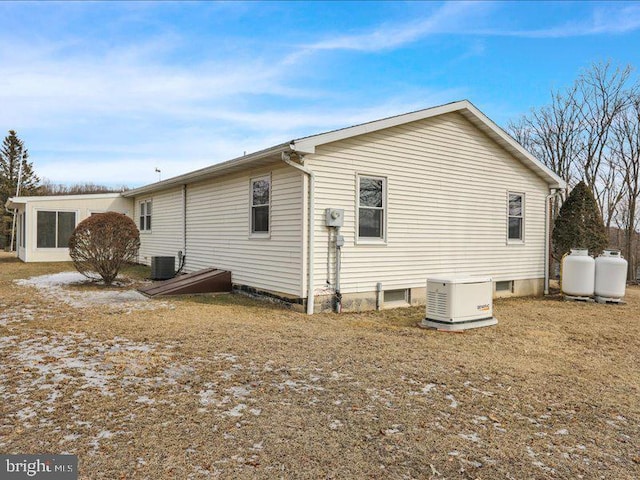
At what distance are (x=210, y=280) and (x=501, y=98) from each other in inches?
668

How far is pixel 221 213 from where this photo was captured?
10.5 meters

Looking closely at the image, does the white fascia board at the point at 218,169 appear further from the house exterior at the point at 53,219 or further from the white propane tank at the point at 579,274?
the white propane tank at the point at 579,274

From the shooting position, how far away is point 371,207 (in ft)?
27.8

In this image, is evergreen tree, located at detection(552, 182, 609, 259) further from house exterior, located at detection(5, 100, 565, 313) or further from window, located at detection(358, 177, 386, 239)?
window, located at detection(358, 177, 386, 239)

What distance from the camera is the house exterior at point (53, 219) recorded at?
1659cm

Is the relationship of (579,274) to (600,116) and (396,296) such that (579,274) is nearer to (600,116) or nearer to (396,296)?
(396,296)

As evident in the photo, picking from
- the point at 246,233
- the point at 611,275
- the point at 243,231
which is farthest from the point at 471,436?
the point at 611,275

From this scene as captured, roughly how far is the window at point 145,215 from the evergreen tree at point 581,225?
13.6 m

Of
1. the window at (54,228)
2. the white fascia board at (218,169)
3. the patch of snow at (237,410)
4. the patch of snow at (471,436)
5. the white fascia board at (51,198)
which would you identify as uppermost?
the white fascia board at (218,169)

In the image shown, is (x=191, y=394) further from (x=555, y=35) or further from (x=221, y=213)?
(x=555, y=35)

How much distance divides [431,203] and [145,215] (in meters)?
11.6

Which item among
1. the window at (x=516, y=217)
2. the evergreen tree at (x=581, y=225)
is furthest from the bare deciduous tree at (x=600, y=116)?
the window at (x=516, y=217)

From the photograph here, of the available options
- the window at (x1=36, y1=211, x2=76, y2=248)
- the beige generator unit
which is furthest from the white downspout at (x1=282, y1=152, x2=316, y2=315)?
the window at (x1=36, y1=211, x2=76, y2=248)

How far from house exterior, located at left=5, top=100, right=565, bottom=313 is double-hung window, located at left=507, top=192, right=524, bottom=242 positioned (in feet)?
0.12
